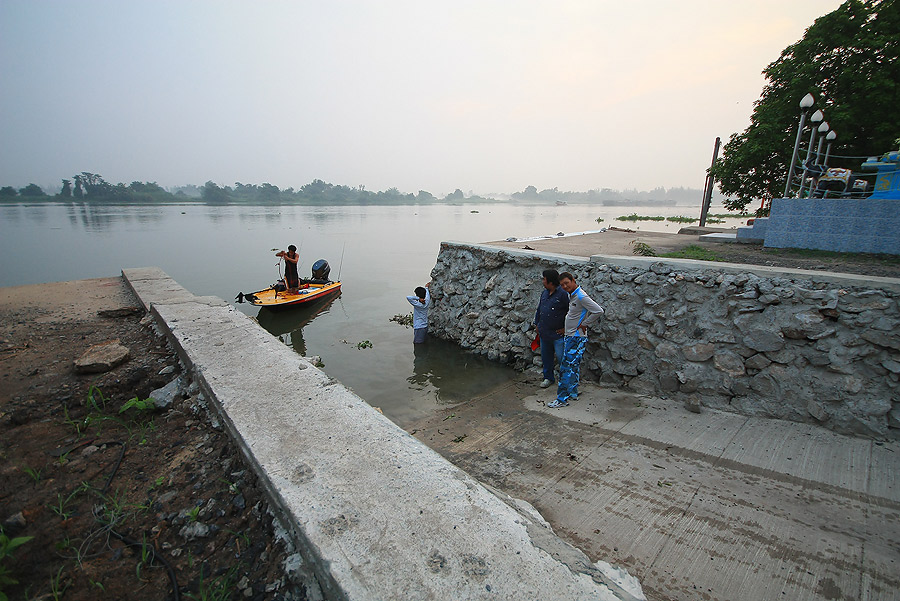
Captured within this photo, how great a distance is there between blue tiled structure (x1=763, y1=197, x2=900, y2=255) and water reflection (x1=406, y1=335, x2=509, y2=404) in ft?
19.1

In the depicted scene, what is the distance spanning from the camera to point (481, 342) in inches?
337

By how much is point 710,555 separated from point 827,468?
189cm

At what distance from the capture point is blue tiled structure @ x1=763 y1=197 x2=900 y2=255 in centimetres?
630

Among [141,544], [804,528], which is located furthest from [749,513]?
[141,544]

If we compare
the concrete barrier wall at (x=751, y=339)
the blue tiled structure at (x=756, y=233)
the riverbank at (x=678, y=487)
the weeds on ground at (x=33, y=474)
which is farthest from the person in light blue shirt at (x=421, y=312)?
the blue tiled structure at (x=756, y=233)

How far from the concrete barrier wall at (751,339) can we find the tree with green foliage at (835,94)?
11.9m

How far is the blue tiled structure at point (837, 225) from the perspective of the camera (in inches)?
248

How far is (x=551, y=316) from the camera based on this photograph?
5527 mm

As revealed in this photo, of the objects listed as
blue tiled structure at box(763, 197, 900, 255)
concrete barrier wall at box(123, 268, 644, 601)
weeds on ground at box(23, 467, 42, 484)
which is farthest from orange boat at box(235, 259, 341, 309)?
blue tiled structure at box(763, 197, 900, 255)

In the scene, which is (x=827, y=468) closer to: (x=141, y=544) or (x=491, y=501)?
(x=491, y=501)

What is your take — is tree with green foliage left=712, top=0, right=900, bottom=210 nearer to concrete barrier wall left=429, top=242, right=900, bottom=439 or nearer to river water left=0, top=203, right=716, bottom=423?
river water left=0, top=203, right=716, bottom=423

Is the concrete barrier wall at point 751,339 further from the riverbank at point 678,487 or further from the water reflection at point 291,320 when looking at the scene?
the water reflection at point 291,320

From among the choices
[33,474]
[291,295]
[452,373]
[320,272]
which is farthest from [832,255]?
[320,272]

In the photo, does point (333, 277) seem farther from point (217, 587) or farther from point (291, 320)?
point (217, 587)
